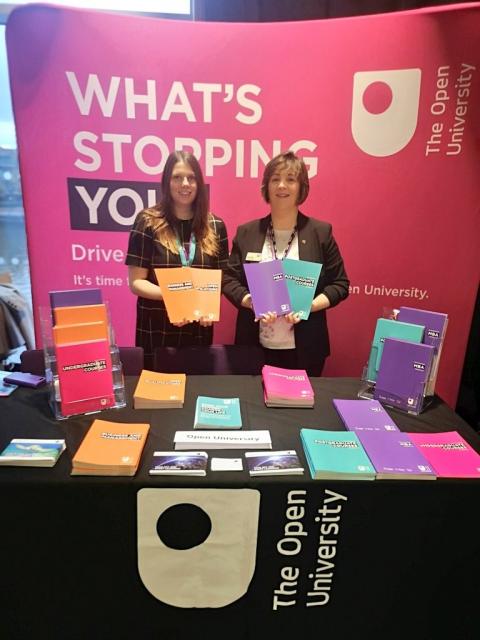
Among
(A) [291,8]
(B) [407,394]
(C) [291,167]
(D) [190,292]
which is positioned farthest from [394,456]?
(A) [291,8]

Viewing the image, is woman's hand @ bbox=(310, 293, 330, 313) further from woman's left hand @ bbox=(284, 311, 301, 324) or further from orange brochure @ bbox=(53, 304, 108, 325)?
orange brochure @ bbox=(53, 304, 108, 325)

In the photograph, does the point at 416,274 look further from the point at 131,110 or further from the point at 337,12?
the point at 131,110

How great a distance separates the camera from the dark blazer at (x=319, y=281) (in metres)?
2.07

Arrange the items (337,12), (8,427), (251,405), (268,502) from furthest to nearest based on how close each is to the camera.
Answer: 1. (337,12)
2. (251,405)
3. (8,427)
4. (268,502)

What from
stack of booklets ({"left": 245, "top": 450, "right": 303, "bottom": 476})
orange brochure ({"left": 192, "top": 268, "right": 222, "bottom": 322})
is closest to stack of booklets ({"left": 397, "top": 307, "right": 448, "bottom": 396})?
stack of booklets ({"left": 245, "top": 450, "right": 303, "bottom": 476})

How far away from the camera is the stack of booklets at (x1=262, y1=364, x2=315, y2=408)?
1533 mm

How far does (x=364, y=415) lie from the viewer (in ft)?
4.81

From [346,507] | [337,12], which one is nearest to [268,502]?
[346,507]

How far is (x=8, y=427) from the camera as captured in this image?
134cm

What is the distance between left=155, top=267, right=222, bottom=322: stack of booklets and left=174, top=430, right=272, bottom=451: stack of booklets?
1.96 ft

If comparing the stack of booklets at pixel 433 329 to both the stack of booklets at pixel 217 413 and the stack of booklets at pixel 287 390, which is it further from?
the stack of booklets at pixel 217 413

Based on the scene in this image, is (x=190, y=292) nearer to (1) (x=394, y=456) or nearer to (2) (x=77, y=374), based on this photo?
(2) (x=77, y=374)

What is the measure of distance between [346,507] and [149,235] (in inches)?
55.9

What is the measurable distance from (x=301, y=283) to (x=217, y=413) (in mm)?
738
